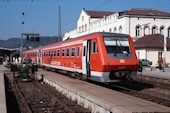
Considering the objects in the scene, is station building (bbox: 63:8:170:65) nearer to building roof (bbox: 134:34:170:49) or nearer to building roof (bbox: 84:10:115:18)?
building roof (bbox: 134:34:170:49)

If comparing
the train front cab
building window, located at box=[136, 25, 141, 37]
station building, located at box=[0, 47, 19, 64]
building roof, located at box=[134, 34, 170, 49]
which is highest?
building window, located at box=[136, 25, 141, 37]

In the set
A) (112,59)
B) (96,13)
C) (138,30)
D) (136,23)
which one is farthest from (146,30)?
(112,59)

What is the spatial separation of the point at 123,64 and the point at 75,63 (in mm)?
5190

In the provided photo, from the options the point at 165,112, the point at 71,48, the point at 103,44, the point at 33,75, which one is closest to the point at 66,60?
the point at 71,48

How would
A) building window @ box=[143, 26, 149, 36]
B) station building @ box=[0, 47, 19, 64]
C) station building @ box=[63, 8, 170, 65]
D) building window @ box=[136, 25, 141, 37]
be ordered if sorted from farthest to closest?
building window @ box=[143, 26, 149, 36], building window @ box=[136, 25, 141, 37], station building @ box=[63, 8, 170, 65], station building @ box=[0, 47, 19, 64]

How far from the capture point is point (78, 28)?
8888 cm

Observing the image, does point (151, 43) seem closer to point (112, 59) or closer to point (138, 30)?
point (138, 30)

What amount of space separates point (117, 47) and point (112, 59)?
93 centimetres

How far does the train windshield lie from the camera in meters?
15.9

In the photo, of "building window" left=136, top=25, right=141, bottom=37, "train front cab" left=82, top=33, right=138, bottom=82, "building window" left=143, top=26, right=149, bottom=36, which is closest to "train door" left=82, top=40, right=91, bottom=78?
"train front cab" left=82, top=33, right=138, bottom=82

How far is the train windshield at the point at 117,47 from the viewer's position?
15.9 meters

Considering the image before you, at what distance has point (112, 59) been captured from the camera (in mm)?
15570

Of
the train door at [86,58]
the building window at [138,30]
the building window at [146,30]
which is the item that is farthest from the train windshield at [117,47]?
the building window at [146,30]

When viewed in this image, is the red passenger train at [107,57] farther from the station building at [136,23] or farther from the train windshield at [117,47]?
the station building at [136,23]
